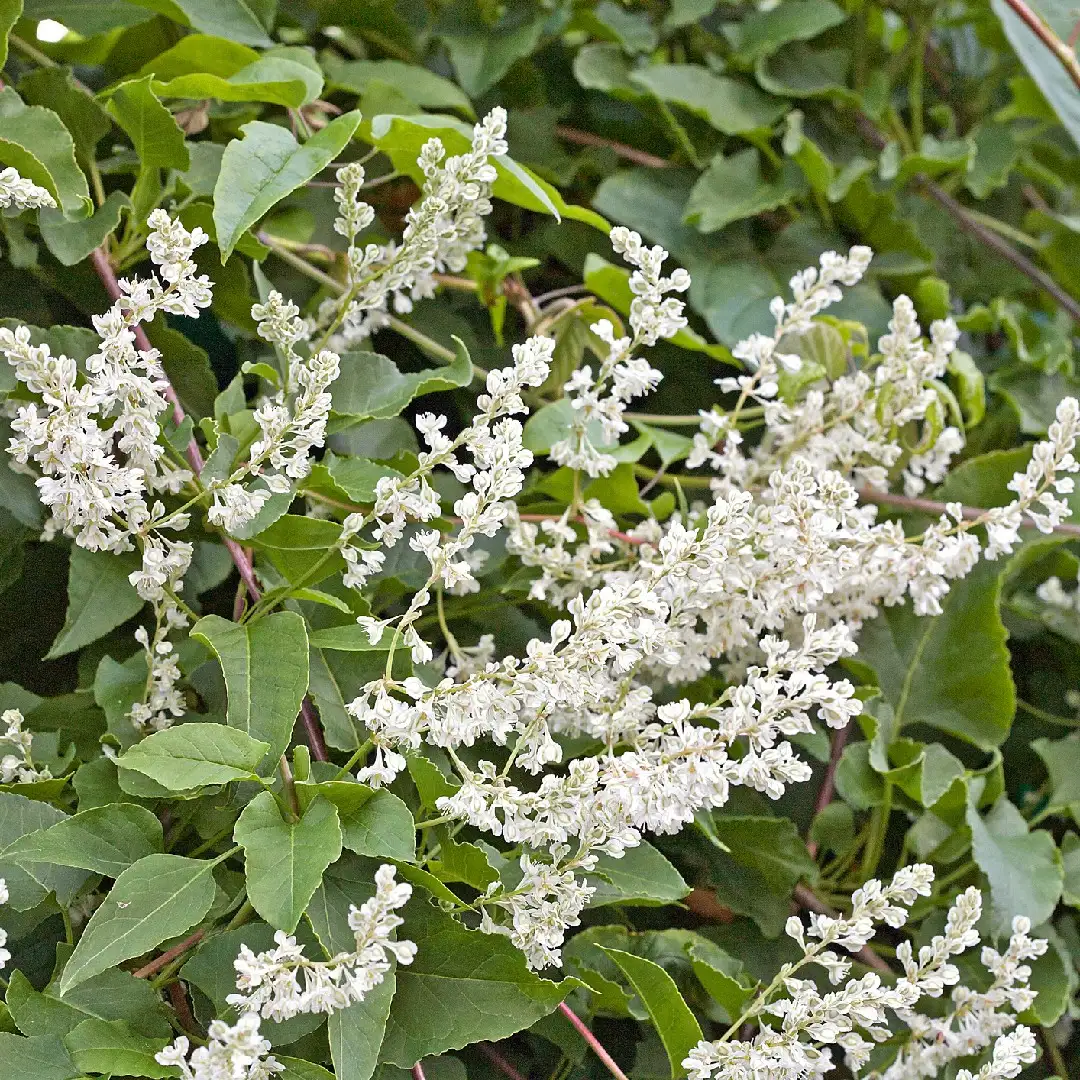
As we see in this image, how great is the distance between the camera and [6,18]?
0.56m

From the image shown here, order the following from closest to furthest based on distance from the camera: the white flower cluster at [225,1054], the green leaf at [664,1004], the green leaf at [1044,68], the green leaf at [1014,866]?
1. the white flower cluster at [225,1054]
2. the green leaf at [664,1004]
3. the green leaf at [1014,866]
4. the green leaf at [1044,68]

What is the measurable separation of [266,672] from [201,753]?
0.04m

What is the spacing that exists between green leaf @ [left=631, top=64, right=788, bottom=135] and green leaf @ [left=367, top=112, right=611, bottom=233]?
0.81 feet

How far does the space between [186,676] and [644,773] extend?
227 mm

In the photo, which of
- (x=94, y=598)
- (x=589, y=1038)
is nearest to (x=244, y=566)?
(x=94, y=598)

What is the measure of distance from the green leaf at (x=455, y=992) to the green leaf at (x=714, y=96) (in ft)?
2.00

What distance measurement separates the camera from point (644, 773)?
44cm

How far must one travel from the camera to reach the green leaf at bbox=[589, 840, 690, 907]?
0.50 metres

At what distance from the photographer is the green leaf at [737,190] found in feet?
2.64

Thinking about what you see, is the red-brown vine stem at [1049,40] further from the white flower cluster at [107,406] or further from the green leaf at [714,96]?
the white flower cluster at [107,406]

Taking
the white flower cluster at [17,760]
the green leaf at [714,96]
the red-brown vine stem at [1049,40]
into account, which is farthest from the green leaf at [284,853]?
the red-brown vine stem at [1049,40]

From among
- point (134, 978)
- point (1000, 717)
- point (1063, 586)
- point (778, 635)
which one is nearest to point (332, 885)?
point (134, 978)

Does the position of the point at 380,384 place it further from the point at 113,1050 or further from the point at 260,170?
the point at 113,1050

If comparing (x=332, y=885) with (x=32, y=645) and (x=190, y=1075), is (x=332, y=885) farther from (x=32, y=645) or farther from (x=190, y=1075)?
(x=32, y=645)
